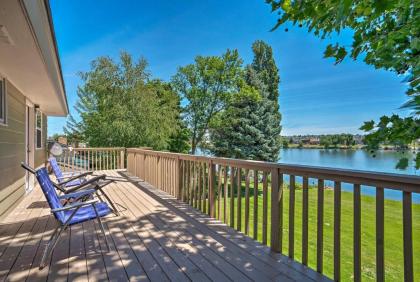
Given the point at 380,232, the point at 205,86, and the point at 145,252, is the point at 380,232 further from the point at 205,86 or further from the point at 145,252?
the point at 205,86

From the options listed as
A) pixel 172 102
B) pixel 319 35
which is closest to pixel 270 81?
pixel 172 102

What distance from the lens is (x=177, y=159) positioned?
525 cm

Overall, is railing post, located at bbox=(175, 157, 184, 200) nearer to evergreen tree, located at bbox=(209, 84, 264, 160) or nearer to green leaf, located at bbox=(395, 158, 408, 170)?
green leaf, located at bbox=(395, 158, 408, 170)

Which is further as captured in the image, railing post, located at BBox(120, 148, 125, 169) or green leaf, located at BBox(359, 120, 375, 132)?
railing post, located at BBox(120, 148, 125, 169)

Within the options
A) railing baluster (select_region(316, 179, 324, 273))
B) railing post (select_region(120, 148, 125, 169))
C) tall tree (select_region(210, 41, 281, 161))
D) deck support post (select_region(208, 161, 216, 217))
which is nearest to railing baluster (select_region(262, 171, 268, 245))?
railing baluster (select_region(316, 179, 324, 273))

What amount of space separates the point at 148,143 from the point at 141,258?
43.2 ft

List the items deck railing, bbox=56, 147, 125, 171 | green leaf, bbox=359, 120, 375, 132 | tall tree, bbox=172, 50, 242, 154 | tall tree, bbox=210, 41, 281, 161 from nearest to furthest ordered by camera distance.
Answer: green leaf, bbox=359, 120, 375, 132 < deck railing, bbox=56, 147, 125, 171 < tall tree, bbox=210, 41, 281, 161 < tall tree, bbox=172, 50, 242, 154

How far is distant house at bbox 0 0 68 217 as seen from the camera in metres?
2.32

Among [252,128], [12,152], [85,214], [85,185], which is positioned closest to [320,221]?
[85,214]

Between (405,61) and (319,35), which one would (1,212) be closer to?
(319,35)

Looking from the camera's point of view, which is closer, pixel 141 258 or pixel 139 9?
pixel 141 258

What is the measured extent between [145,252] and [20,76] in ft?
11.8

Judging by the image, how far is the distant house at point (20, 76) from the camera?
2319mm

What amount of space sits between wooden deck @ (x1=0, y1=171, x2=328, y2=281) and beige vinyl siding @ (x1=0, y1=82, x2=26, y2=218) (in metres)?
0.52
